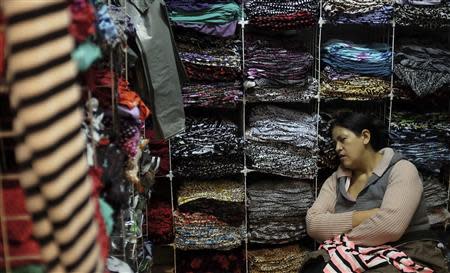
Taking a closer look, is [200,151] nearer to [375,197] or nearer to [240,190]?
[240,190]

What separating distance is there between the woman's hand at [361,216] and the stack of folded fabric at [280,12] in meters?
1.01

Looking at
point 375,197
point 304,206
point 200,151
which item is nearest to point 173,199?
point 200,151

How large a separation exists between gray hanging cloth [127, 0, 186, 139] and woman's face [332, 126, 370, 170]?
0.95m

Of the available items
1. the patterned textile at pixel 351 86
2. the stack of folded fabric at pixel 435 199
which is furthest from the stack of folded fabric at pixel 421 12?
the stack of folded fabric at pixel 435 199

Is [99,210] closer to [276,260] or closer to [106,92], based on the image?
[106,92]

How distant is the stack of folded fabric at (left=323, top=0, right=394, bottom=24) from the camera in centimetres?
250

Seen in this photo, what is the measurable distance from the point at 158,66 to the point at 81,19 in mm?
983

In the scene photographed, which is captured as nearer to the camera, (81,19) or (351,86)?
(81,19)

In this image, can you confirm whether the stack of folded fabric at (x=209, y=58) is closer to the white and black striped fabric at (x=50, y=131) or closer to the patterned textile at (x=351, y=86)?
the patterned textile at (x=351, y=86)

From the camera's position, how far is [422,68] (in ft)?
8.46

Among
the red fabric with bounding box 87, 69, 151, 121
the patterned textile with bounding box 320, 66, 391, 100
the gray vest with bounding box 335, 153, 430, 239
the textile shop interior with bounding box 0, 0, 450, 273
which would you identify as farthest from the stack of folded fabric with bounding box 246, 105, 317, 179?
the red fabric with bounding box 87, 69, 151, 121

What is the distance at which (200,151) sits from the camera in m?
2.51

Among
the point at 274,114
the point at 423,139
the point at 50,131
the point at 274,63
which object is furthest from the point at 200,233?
the point at 50,131

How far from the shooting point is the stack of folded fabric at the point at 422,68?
8.36 ft
